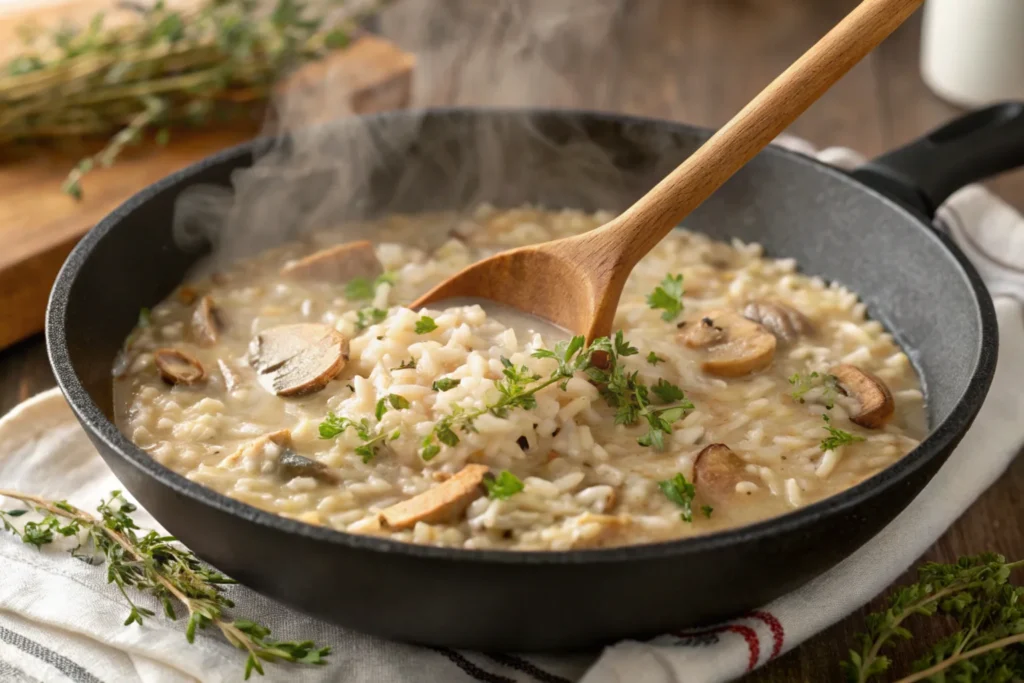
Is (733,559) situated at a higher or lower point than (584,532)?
higher

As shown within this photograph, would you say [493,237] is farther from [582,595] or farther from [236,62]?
[582,595]

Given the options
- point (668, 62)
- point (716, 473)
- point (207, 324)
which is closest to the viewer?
point (716, 473)

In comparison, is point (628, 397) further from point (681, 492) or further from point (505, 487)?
point (505, 487)

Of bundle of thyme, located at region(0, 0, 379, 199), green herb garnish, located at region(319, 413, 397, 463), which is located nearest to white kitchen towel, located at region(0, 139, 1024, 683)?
green herb garnish, located at region(319, 413, 397, 463)

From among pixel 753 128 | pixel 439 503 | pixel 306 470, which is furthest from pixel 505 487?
pixel 753 128

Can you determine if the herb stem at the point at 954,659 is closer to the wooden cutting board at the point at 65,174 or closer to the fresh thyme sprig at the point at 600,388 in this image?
the fresh thyme sprig at the point at 600,388

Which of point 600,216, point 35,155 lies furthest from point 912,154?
point 35,155
